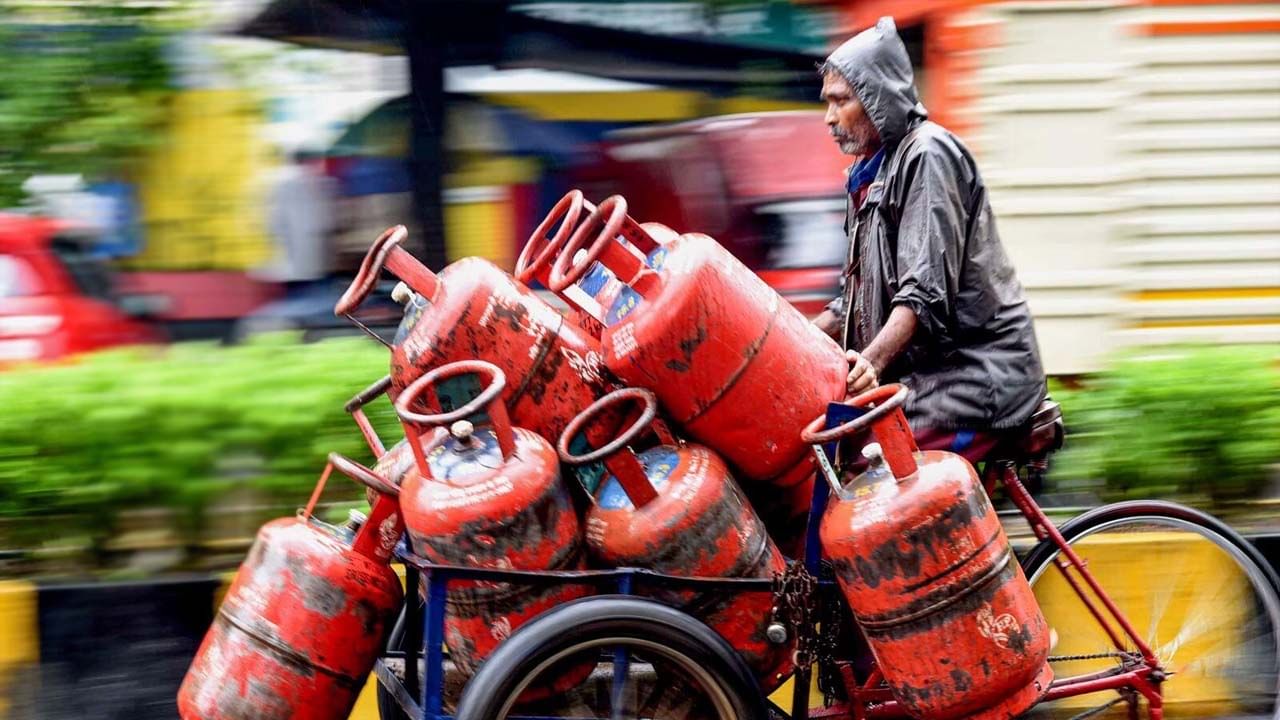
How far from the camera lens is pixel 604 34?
20.3 ft

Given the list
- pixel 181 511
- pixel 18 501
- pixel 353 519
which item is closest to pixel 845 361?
pixel 353 519

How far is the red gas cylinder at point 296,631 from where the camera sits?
3162 millimetres

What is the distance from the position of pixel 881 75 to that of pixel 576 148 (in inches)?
118

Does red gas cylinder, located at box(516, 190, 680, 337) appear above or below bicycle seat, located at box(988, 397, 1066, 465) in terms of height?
above

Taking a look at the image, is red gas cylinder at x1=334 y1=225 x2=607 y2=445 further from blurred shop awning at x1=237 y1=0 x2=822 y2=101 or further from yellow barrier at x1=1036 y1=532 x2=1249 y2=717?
blurred shop awning at x1=237 y1=0 x2=822 y2=101

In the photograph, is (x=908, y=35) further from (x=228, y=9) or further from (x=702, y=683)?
(x=702, y=683)

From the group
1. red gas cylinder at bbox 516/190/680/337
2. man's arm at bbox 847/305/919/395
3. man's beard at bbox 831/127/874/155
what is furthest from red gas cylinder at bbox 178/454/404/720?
man's beard at bbox 831/127/874/155

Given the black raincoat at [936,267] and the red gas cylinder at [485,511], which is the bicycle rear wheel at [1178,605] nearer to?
the black raincoat at [936,267]

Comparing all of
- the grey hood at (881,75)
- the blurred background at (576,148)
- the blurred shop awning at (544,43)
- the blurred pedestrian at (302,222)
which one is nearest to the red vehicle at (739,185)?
the blurred background at (576,148)

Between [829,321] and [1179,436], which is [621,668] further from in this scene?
[1179,436]

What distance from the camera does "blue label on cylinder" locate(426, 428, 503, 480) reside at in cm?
306

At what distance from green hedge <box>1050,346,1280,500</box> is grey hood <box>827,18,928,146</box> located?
5.62ft

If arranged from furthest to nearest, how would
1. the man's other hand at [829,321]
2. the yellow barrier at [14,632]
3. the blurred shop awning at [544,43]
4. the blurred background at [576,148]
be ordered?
the blurred shop awning at [544,43]
the blurred background at [576,148]
the yellow barrier at [14,632]
the man's other hand at [829,321]

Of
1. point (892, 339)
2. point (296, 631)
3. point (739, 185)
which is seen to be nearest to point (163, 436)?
point (296, 631)
